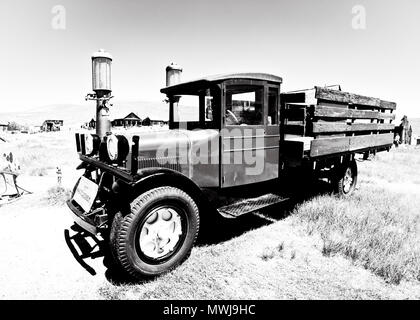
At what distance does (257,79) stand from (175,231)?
2291mm

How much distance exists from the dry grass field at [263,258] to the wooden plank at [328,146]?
98 cm

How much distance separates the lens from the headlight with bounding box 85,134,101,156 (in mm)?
3643

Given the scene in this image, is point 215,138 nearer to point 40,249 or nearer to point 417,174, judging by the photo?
point 40,249

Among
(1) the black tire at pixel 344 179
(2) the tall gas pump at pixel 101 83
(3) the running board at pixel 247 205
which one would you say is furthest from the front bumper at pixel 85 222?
(1) the black tire at pixel 344 179

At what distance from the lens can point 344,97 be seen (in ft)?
15.7

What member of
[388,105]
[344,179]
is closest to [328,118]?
[344,179]

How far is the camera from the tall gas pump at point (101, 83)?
608 centimetres

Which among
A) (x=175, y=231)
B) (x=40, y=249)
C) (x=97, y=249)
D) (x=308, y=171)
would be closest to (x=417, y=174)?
(x=308, y=171)

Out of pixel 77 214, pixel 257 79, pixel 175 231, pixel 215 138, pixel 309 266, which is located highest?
pixel 257 79

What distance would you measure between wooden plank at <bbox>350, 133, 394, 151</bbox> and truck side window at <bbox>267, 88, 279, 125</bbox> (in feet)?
6.54

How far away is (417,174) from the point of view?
365 inches

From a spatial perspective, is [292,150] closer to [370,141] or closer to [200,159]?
[200,159]

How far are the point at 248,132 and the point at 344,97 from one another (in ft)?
7.50

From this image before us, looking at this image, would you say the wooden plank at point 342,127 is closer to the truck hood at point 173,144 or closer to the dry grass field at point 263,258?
the dry grass field at point 263,258
